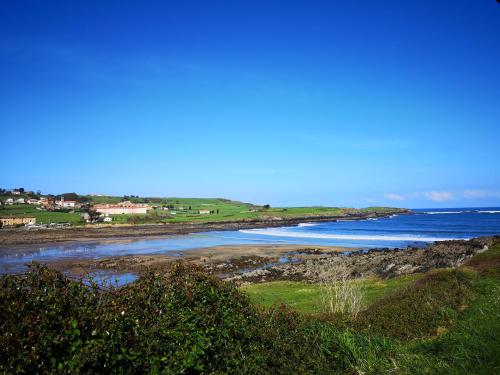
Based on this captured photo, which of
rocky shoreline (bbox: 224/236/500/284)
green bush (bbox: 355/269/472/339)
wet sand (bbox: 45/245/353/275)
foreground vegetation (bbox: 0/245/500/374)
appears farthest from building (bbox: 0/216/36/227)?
foreground vegetation (bbox: 0/245/500/374)

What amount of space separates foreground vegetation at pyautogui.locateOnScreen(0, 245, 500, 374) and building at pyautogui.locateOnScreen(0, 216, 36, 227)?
139905 mm

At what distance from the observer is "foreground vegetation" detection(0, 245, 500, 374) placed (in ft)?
16.6

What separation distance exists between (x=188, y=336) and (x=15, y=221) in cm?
14599

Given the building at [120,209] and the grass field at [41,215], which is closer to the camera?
the grass field at [41,215]

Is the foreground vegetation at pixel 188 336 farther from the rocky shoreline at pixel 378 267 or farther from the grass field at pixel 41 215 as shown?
the grass field at pixel 41 215

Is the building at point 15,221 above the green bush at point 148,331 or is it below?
below

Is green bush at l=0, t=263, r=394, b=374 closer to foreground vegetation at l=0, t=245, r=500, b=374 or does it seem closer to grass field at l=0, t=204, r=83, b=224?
foreground vegetation at l=0, t=245, r=500, b=374

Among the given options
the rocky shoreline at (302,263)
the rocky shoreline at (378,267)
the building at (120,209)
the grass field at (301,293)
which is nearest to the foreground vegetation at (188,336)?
the grass field at (301,293)

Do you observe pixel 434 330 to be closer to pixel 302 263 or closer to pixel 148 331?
pixel 148 331

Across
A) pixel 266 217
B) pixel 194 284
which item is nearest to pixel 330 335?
pixel 194 284

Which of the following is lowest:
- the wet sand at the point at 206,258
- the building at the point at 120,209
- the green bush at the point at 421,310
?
the wet sand at the point at 206,258

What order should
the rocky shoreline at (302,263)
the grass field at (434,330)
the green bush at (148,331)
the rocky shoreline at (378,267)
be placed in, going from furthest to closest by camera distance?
the rocky shoreline at (302,263) < the rocky shoreline at (378,267) < the grass field at (434,330) < the green bush at (148,331)

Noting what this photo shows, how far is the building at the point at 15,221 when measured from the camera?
414 ft

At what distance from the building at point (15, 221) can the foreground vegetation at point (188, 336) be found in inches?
5508
